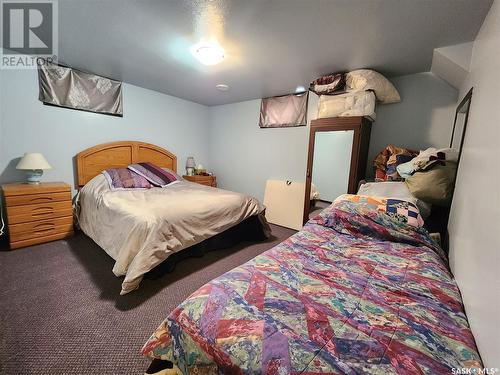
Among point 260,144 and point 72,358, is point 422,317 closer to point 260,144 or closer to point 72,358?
point 72,358

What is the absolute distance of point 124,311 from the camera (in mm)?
1548

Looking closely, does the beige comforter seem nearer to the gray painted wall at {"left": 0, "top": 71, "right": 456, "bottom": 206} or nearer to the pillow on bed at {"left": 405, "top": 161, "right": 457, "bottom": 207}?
the gray painted wall at {"left": 0, "top": 71, "right": 456, "bottom": 206}

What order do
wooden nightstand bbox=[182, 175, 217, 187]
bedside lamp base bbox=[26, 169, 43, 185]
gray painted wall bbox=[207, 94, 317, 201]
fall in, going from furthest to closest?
wooden nightstand bbox=[182, 175, 217, 187]
gray painted wall bbox=[207, 94, 317, 201]
bedside lamp base bbox=[26, 169, 43, 185]

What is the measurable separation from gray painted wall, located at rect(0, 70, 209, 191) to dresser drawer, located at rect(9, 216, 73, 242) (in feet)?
2.03

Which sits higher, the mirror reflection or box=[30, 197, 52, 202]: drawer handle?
the mirror reflection

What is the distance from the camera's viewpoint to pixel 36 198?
2.37 m

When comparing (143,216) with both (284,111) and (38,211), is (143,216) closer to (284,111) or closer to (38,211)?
(38,211)

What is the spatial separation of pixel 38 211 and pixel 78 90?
160cm

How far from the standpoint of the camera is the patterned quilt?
0.64m

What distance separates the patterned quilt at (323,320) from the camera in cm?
64

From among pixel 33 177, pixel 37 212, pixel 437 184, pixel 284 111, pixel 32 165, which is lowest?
pixel 37 212

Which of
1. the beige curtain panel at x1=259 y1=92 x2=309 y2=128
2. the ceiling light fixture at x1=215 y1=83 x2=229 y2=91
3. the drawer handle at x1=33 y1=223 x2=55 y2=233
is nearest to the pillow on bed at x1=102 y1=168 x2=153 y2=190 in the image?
the drawer handle at x1=33 y1=223 x2=55 y2=233

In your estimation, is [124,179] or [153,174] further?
[153,174]

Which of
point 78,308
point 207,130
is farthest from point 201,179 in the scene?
point 78,308
